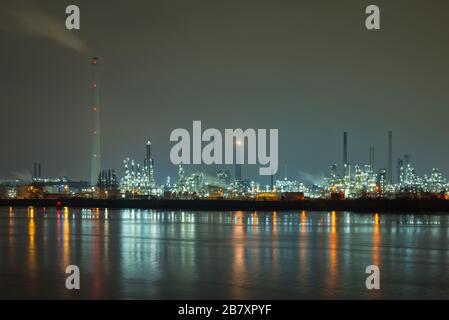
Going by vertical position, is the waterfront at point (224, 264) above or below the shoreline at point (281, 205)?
above

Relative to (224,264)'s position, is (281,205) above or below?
below

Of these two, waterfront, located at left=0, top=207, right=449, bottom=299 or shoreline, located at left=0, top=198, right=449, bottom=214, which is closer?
waterfront, located at left=0, top=207, right=449, bottom=299

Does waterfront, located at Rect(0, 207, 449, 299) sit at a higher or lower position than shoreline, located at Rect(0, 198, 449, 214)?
higher

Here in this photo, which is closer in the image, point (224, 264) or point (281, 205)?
point (224, 264)

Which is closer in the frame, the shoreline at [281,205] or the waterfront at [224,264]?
the waterfront at [224,264]
